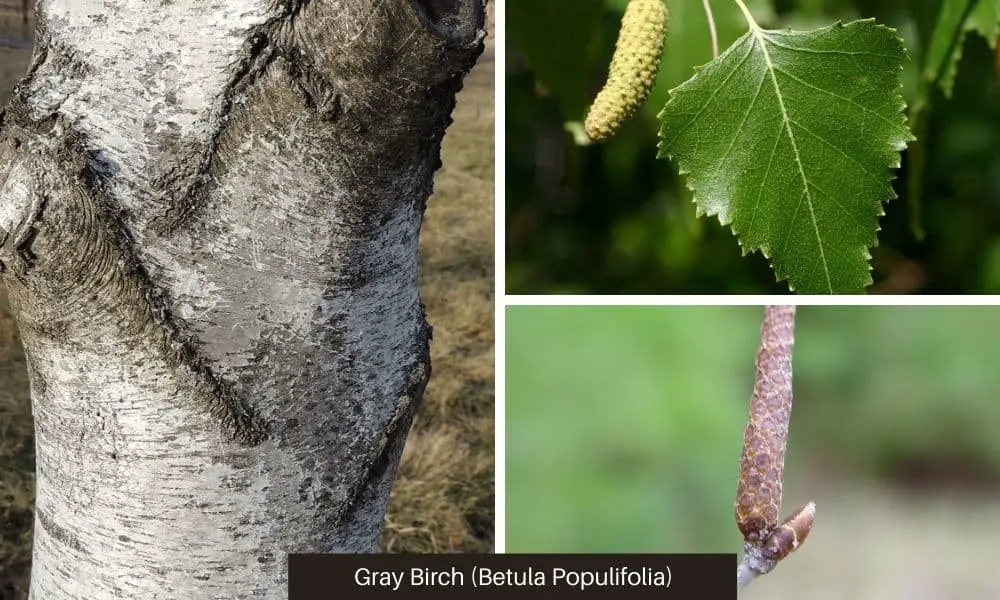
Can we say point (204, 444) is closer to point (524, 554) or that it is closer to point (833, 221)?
point (524, 554)

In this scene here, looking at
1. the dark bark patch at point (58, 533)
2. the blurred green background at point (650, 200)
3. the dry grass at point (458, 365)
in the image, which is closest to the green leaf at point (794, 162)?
the blurred green background at point (650, 200)

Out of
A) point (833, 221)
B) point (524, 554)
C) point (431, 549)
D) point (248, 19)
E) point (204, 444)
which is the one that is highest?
point (248, 19)

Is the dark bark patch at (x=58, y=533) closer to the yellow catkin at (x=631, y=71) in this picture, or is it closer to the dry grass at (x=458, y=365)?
the yellow catkin at (x=631, y=71)

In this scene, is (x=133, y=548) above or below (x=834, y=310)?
below

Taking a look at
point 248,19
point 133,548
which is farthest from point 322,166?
point 133,548

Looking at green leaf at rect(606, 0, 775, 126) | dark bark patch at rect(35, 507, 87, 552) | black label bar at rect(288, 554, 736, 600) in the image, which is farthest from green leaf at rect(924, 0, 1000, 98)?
dark bark patch at rect(35, 507, 87, 552)

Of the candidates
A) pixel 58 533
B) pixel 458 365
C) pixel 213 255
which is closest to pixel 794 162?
pixel 213 255
